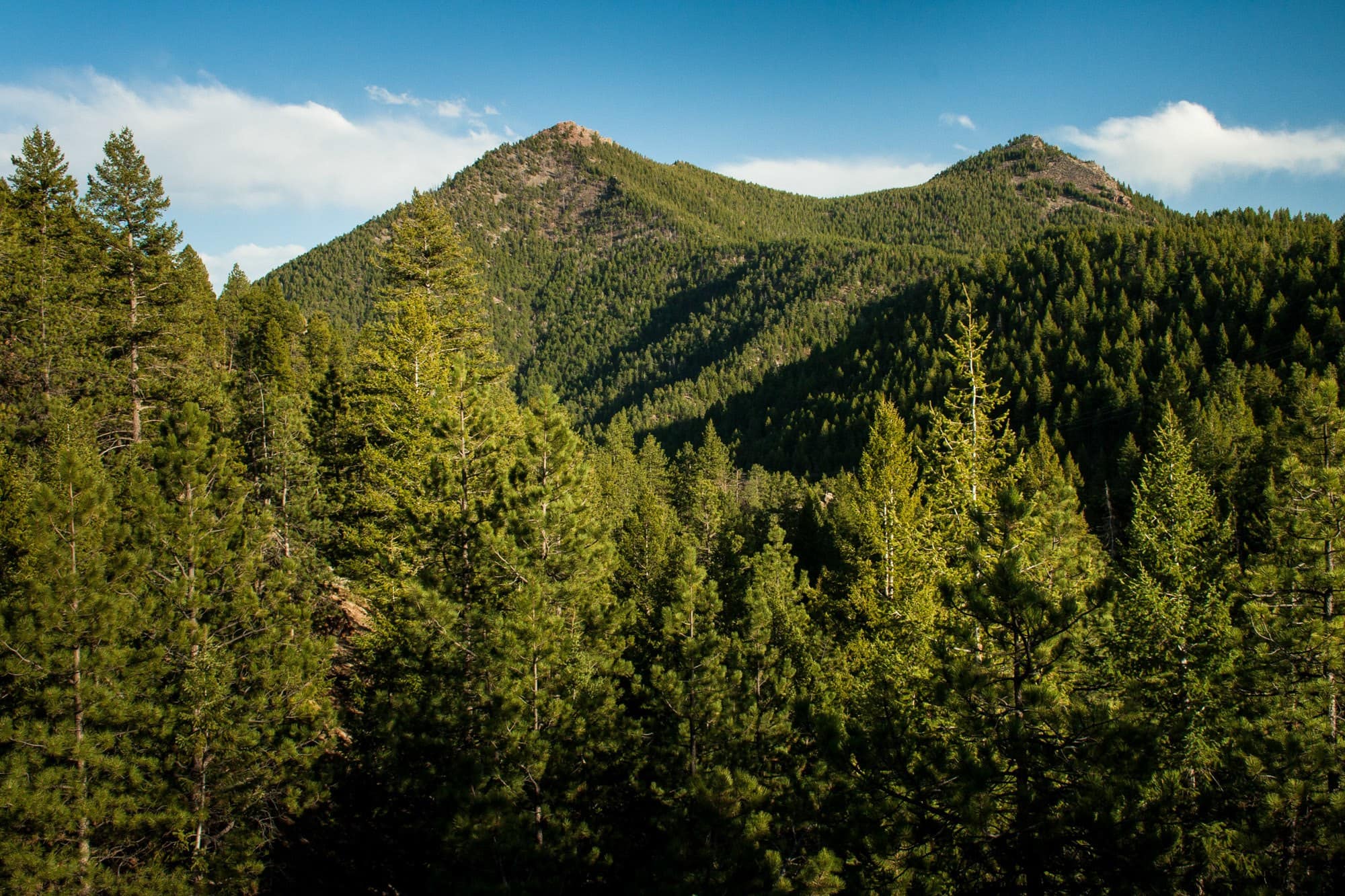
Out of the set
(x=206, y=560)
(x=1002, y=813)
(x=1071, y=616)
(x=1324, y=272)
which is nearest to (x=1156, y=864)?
(x=1002, y=813)

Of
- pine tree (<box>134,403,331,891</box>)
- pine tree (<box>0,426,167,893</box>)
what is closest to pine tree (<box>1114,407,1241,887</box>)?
pine tree (<box>134,403,331,891</box>)

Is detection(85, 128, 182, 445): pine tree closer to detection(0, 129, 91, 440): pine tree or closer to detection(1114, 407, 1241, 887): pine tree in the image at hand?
detection(0, 129, 91, 440): pine tree

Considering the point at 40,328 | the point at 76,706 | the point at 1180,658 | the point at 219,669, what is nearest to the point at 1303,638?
the point at 1180,658

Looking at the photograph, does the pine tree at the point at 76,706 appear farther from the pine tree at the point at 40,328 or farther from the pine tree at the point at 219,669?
the pine tree at the point at 40,328

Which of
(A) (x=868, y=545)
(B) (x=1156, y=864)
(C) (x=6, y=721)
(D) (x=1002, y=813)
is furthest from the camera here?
(A) (x=868, y=545)

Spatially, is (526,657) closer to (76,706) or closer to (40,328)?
(76,706)

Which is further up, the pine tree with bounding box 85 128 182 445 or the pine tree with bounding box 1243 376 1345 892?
the pine tree with bounding box 85 128 182 445

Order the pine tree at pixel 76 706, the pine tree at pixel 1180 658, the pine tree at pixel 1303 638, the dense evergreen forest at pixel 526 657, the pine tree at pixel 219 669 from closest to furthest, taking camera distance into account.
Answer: the pine tree at pixel 1180 658 < the dense evergreen forest at pixel 526 657 < the pine tree at pixel 1303 638 < the pine tree at pixel 76 706 < the pine tree at pixel 219 669

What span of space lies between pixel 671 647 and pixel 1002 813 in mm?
8135

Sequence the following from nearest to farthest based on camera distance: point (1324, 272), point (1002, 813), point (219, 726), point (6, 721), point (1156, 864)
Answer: point (1156, 864) < point (1002, 813) < point (6, 721) < point (219, 726) < point (1324, 272)

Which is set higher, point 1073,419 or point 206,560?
point 1073,419

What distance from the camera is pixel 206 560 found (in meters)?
11.1

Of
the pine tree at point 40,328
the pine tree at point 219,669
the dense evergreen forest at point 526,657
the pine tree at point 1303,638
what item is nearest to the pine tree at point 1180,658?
the dense evergreen forest at point 526,657

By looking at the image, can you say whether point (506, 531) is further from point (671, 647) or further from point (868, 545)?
point (868, 545)
